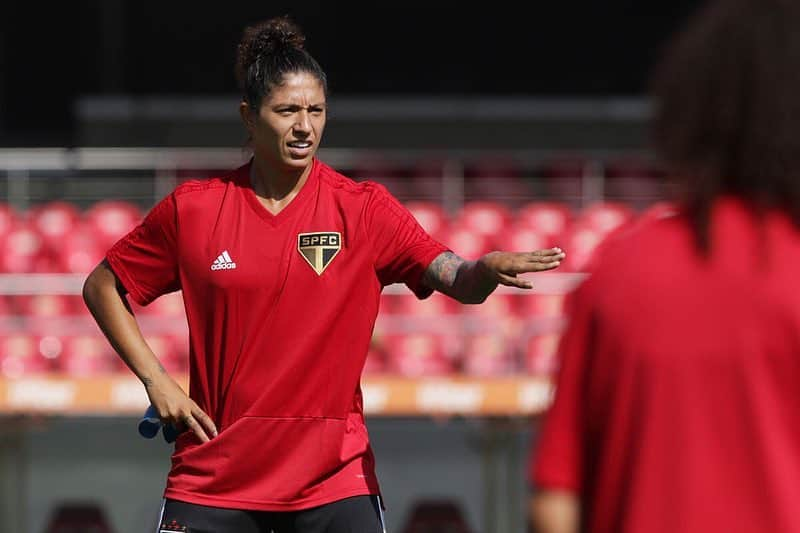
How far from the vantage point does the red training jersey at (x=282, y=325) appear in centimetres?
333

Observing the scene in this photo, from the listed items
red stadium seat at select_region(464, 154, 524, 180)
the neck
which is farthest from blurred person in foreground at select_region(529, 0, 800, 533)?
red stadium seat at select_region(464, 154, 524, 180)

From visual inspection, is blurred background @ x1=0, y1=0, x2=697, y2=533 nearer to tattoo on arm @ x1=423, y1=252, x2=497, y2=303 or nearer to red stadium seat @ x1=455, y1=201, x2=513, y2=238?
red stadium seat @ x1=455, y1=201, x2=513, y2=238

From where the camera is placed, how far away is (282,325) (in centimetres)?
333

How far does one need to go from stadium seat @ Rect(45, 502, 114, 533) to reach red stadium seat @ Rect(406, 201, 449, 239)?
288cm

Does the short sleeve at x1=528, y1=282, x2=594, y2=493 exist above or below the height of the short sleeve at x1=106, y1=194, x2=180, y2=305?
below

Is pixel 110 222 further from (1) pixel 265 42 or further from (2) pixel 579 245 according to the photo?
(1) pixel 265 42

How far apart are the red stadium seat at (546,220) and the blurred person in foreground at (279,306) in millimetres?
6197

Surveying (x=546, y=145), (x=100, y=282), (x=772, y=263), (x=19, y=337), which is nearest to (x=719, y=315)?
(x=772, y=263)

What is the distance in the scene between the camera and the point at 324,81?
3.48 meters

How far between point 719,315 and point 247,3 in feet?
36.5

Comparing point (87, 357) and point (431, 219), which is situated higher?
point (431, 219)

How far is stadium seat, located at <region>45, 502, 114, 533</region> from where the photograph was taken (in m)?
7.33

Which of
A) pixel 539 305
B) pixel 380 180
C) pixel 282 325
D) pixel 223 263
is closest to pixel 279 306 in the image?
pixel 282 325

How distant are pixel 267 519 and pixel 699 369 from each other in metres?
1.87
